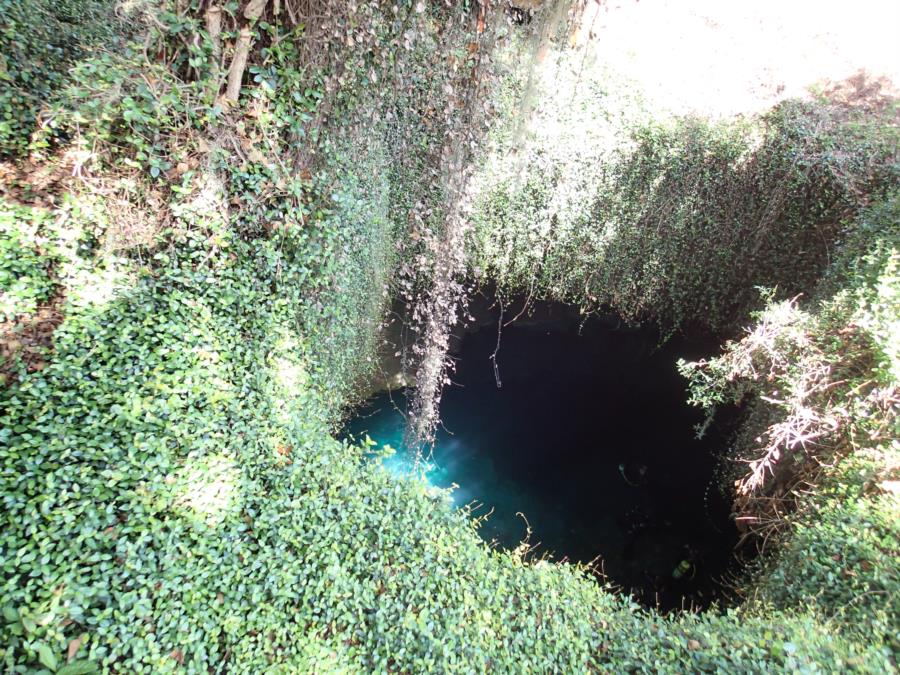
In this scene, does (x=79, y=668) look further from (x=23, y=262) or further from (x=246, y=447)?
(x=23, y=262)

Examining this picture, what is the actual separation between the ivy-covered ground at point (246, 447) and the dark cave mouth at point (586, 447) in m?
1.70

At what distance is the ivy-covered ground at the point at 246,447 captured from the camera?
8.25 ft

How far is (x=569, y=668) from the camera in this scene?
310 centimetres

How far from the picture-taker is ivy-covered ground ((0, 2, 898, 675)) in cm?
251

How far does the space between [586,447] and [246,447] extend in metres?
5.97

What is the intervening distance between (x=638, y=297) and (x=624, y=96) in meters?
3.64

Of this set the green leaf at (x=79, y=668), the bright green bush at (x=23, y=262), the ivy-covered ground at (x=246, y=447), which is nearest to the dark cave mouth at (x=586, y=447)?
the ivy-covered ground at (x=246, y=447)

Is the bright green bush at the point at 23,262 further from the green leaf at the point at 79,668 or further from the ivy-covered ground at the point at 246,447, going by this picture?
the green leaf at the point at 79,668

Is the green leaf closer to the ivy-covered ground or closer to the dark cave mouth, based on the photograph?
the ivy-covered ground

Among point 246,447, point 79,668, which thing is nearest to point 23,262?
point 246,447

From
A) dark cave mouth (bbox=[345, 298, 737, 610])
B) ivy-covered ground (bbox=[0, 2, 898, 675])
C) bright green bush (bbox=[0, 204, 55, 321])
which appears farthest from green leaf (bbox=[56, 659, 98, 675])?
dark cave mouth (bbox=[345, 298, 737, 610])

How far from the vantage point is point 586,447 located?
25.3 feet

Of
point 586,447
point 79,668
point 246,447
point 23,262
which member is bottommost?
point 586,447

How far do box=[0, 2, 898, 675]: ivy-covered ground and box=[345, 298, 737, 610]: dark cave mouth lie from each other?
1.70 meters
